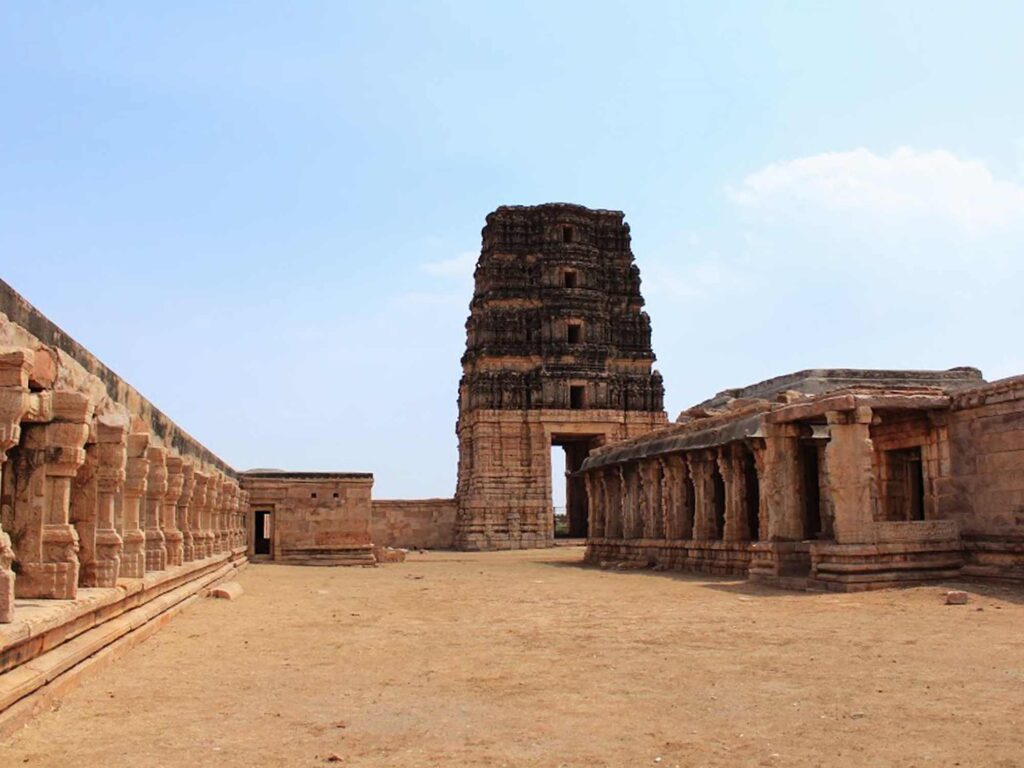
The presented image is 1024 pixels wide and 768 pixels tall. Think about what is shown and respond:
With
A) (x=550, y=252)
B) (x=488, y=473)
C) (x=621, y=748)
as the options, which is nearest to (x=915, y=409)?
(x=621, y=748)

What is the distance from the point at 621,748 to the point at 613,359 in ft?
125

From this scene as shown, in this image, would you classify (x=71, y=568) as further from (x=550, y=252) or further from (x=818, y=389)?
(x=550, y=252)

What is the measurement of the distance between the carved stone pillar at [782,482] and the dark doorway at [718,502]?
3565 millimetres

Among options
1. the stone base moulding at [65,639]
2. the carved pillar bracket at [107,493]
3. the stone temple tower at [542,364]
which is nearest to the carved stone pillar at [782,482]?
the stone base moulding at [65,639]

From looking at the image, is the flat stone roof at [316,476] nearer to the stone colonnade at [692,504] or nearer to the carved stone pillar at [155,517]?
the stone colonnade at [692,504]

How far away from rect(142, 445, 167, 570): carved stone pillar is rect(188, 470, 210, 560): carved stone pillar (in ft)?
11.5

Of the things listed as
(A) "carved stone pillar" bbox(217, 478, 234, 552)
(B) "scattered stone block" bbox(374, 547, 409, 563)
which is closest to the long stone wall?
(A) "carved stone pillar" bbox(217, 478, 234, 552)

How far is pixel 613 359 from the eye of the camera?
43.2 m

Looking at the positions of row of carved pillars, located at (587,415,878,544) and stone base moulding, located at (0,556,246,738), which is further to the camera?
row of carved pillars, located at (587,415,878,544)

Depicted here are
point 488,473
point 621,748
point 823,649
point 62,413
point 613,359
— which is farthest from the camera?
point 613,359

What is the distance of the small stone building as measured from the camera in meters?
14.7

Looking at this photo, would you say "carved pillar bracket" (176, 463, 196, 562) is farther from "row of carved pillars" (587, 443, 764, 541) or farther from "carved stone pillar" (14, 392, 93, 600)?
"row of carved pillars" (587, 443, 764, 541)

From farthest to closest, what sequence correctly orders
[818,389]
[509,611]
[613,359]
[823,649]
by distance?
[613,359] → [818,389] → [509,611] → [823,649]

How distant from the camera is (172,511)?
45.9ft
